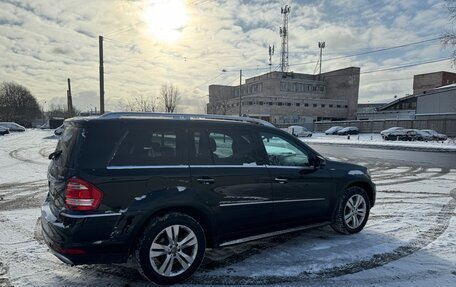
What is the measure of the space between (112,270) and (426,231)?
486 cm

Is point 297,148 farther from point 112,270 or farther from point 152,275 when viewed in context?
point 112,270

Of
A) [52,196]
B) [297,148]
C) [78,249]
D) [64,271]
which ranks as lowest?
[64,271]

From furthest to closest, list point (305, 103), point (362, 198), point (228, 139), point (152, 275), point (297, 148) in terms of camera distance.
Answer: point (305, 103) → point (362, 198) → point (297, 148) → point (228, 139) → point (152, 275)

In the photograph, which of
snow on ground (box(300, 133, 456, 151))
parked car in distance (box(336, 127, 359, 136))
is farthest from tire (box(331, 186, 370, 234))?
parked car in distance (box(336, 127, 359, 136))

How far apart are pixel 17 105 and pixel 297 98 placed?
7320 cm

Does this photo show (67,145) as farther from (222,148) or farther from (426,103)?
(426,103)

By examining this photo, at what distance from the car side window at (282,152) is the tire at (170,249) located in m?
1.42

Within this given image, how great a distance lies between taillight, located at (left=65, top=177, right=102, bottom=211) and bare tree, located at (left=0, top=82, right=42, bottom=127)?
92.9 m

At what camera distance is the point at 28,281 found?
3693 millimetres

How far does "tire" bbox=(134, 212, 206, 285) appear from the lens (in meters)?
3.55

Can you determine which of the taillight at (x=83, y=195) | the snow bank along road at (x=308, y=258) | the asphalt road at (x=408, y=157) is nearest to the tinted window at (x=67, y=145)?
the taillight at (x=83, y=195)

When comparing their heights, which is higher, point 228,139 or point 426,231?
point 228,139

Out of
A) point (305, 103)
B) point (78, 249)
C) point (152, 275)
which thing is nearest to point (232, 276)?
point (152, 275)

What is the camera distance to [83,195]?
330 centimetres
